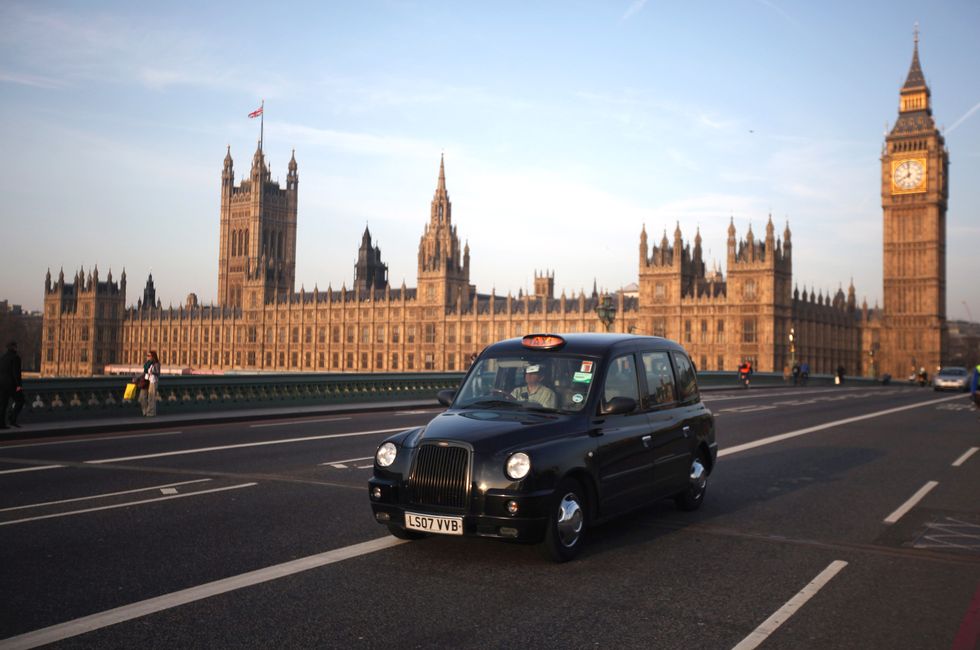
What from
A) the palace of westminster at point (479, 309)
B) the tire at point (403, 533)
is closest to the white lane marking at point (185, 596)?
the tire at point (403, 533)

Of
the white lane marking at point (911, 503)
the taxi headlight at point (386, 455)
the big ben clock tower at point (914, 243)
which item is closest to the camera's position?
the taxi headlight at point (386, 455)

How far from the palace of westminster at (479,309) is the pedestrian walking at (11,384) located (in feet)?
214

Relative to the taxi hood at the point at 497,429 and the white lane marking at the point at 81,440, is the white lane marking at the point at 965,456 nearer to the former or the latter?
the taxi hood at the point at 497,429

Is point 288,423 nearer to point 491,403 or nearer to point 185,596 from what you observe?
point 491,403

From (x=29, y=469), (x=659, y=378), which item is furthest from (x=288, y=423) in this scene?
(x=659, y=378)

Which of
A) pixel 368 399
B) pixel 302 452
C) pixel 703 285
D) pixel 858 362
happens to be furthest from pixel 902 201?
pixel 302 452

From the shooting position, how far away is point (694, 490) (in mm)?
9305

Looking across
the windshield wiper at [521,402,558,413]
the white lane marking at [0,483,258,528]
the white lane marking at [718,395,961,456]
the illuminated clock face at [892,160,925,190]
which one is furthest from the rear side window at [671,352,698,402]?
the illuminated clock face at [892,160,925,190]

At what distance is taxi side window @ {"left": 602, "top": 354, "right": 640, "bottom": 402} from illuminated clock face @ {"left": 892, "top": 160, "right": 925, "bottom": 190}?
118354 millimetres

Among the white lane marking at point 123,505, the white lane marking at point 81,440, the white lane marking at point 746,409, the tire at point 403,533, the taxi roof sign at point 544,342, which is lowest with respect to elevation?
the white lane marking at point 81,440

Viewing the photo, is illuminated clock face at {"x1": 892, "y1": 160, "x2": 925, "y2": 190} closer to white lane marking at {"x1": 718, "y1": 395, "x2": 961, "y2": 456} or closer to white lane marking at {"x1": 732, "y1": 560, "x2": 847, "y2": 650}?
white lane marking at {"x1": 718, "y1": 395, "x2": 961, "y2": 456}

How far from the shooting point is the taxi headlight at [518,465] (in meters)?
6.56

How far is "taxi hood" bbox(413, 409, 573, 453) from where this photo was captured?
675 cm

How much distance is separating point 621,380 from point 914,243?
11718 cm
